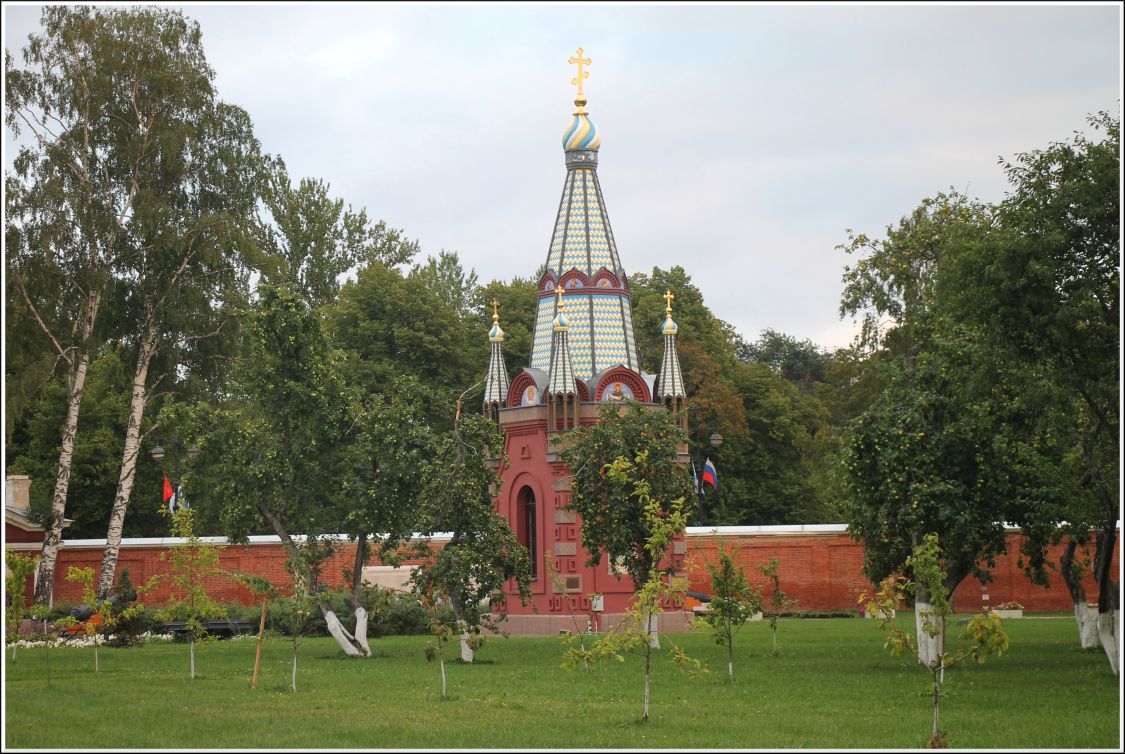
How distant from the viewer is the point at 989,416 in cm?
2169

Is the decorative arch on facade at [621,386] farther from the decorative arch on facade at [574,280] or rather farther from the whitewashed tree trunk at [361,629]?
the whitewashed tree trunk at [361,629]

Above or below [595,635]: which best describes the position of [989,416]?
above

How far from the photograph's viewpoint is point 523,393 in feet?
120

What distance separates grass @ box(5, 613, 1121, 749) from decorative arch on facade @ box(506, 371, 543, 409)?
877 centimetres

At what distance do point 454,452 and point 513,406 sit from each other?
8.85 metres

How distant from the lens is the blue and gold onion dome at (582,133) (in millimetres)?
36781

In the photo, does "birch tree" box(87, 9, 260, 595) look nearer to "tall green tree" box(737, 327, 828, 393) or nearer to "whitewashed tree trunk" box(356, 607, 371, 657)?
"whitewashed tree trunk" box(356, 607, 371, 657)

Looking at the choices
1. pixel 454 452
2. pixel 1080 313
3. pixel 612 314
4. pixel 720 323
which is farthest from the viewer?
pixel 720 323

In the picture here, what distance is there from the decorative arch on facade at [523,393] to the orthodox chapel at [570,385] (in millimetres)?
32

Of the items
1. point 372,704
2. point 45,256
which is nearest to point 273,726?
point 372,704

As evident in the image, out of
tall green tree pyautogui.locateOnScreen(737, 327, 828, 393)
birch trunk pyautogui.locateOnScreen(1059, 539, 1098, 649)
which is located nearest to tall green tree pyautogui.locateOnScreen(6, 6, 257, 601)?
birch trunk pyautogui.locateOnScreen(1059, 539, 1098, 649)

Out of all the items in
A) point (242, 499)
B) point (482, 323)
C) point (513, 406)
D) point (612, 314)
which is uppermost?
point (482, 323)

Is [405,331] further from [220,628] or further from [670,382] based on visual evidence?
[220,628]

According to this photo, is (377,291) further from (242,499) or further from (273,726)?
(273,726)
